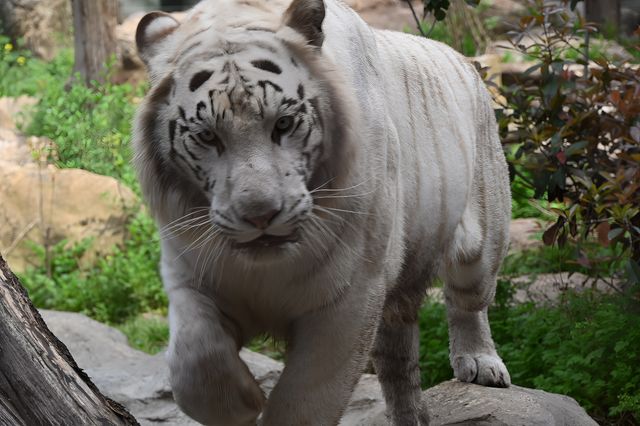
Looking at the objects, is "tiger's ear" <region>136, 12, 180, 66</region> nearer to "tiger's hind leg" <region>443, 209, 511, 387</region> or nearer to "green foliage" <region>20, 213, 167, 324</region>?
"tiger's hind leg" <region>443, 209, 511, 387</region>

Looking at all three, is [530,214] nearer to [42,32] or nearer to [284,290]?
[284,290]

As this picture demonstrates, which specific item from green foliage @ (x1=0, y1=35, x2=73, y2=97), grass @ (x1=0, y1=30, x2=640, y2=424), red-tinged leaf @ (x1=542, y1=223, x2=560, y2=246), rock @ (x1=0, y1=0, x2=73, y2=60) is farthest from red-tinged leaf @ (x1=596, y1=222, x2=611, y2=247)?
rock @ (x1=0, y1=0, x2=73, y2=60)

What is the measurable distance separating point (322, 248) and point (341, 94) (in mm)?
437

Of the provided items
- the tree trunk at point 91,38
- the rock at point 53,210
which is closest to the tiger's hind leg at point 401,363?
the rock at point 53,210

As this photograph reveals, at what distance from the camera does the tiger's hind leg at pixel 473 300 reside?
13.1 feet

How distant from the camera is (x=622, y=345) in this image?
446 centimetres

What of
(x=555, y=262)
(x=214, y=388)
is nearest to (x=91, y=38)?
(x=555, y=262)

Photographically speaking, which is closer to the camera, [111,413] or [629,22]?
[111,413]

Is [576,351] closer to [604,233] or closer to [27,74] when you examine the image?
[604,233]

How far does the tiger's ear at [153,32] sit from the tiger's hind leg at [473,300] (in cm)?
155

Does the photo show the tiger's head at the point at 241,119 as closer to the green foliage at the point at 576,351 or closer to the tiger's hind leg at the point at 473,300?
the tiger's hind leg at the point at 473,300

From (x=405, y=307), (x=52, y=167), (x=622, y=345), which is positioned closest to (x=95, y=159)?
(x=52, y=167)

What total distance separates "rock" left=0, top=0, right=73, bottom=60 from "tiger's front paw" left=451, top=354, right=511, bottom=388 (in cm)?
918

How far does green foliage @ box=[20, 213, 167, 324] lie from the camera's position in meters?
7.18
